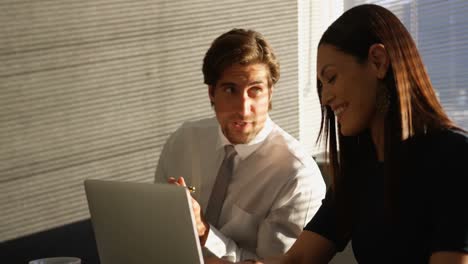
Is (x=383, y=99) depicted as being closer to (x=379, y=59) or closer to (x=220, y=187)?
(x=379, y=59)

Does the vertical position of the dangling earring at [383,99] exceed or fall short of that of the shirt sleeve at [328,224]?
it exceeds it

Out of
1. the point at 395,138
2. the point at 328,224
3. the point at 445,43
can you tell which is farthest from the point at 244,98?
the point at 445,43

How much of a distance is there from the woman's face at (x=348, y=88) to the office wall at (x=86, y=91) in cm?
134

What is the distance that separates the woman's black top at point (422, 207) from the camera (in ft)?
5.12

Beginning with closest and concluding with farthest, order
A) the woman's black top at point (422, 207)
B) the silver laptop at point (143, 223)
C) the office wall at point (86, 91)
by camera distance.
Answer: the woman's black top at point (422, 207) < the silver laptop at point (143, 223) < the office wall at point (86, 91)

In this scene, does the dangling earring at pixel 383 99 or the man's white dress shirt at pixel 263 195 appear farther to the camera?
the man's white dress shirt at pixel 263 195

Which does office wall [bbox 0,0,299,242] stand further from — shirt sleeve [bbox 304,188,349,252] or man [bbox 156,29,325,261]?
shirt sleeve [bbox 304,188,349,252]

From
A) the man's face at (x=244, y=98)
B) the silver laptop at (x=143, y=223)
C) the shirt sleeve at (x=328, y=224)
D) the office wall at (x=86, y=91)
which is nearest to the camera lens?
the silver laptop at (x=143, y=223)

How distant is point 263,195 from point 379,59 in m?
0.81

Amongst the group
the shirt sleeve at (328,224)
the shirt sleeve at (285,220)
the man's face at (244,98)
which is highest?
the man's face at (244,98)

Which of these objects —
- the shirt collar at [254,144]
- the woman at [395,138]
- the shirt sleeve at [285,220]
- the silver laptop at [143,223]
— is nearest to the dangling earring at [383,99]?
the woman at [395,138]

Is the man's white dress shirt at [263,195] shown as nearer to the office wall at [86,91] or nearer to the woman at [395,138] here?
the woman at [395,138]

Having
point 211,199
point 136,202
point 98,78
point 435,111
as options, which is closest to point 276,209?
point 211,199

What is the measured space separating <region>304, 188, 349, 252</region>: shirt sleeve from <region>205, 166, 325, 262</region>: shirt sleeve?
26 cm
